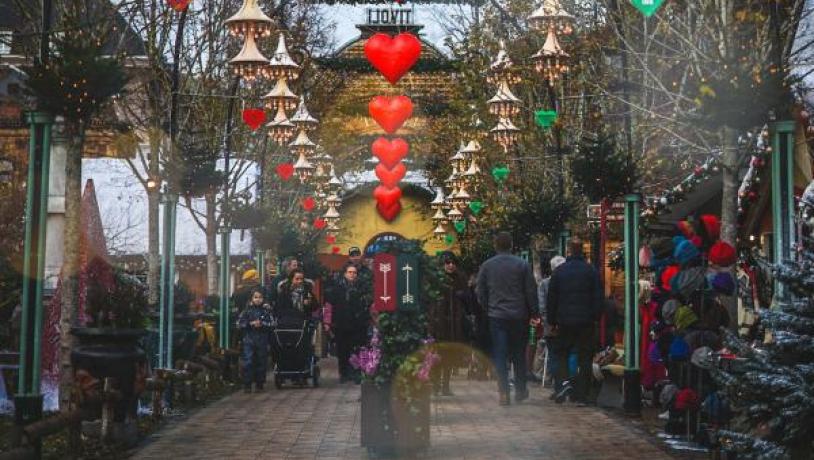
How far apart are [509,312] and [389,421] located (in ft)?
18.0

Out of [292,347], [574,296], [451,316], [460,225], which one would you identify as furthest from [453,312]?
[460,225]

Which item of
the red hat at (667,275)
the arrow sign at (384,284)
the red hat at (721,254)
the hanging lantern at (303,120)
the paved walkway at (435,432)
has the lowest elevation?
the paved walkway at (435,432)

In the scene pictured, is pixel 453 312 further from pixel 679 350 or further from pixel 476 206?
pixel 476 206

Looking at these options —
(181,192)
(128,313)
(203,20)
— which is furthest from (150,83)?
(128,313)

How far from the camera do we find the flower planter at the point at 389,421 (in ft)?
39.9

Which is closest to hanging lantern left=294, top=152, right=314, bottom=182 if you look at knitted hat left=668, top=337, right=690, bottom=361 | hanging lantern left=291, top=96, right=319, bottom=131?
hanging lantern left=291, top=96, right=319, bottom=131

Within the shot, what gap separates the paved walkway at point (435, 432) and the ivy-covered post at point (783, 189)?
2.18 m

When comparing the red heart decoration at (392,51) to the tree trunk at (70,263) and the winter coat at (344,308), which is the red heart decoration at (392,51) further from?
the tree trunk at (70,263)

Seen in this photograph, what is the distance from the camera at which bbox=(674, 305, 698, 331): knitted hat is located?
12.9 metres

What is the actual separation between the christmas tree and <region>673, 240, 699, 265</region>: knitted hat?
19.1ft

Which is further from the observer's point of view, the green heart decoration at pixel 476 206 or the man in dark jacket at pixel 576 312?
the green heart decoration at pixel 476 206

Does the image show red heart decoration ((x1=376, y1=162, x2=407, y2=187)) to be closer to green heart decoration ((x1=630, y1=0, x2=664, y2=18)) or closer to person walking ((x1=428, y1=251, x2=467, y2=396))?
person walking ((x1=428, y1=251, x2=467, y2=396))

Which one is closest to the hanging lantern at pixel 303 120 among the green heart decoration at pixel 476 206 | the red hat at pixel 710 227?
the red hat at pixel 710 227

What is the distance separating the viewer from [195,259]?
5881 cm
